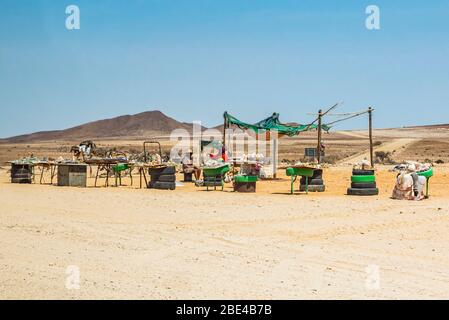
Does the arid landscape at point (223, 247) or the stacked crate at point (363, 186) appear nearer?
the arid landscape at point (223, 247)

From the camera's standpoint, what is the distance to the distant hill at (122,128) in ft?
495

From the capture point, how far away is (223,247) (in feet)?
30.7

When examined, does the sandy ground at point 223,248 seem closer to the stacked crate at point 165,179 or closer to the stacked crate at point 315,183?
the stacked crate at point 315,183

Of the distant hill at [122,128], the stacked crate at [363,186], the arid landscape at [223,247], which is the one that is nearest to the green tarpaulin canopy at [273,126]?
the stacked crate at [363,186]

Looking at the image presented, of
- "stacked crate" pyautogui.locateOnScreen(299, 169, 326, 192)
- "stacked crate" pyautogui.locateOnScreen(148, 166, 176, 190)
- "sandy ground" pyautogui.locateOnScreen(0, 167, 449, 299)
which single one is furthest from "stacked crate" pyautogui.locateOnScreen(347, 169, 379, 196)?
"stacked crate" pyautogui.locateOnScreen(148, 166, 176, 190)

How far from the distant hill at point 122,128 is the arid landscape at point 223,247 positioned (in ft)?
432

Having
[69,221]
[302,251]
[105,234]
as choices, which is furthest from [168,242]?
[69,221]

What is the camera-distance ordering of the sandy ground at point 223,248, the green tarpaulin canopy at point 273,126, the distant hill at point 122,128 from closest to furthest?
the sandy ground at point 223,248 → the green tarpaulin canopy at point 273,126 → the distant hill at point 122,128

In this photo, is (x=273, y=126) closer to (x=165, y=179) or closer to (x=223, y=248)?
(x=165, y=179)

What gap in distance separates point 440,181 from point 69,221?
1462 centimetres

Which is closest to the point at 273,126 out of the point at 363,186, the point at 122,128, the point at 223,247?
the point at 363,186
